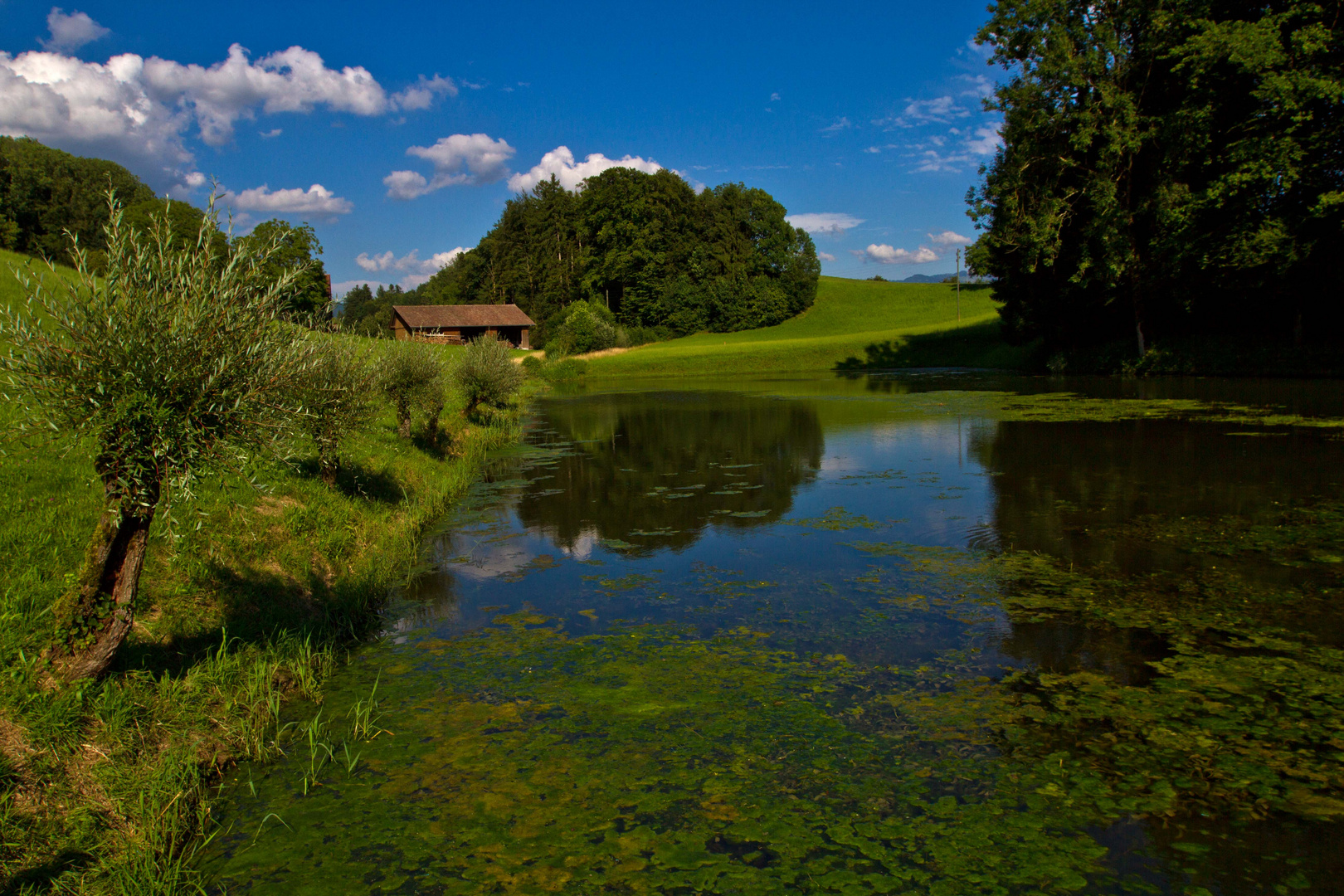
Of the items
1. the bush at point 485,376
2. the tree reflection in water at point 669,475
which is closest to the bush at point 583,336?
the tree reflection in water at point 669,475

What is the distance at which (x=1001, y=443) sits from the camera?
21156 mm

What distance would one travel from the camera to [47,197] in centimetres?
6588

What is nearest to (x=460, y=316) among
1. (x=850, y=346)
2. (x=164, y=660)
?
(x=850, y=346)

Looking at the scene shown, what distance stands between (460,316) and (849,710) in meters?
85.9

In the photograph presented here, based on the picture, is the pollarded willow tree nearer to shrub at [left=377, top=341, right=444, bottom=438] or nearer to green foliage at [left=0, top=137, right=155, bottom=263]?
shrub at [left=377, top=341, right=444, bottom=438]

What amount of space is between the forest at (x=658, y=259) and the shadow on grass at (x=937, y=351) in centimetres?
2618

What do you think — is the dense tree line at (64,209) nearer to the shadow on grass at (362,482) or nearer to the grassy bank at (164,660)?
the shadow on grass at (362,482)

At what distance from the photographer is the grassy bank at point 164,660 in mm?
4863

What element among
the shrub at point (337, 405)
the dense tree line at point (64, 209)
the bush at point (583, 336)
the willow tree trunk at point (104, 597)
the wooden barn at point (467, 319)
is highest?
the dense tree line at point (64, 209)

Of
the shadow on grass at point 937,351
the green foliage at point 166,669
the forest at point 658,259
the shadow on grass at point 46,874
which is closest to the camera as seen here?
the shadow on grass at point 46,874

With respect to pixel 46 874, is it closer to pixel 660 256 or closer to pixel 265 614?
pixel 265 614

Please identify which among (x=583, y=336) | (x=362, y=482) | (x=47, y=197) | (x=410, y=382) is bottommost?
(x=362, y=482)

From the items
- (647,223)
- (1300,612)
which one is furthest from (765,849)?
(647,223)

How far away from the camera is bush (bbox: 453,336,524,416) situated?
102ft
